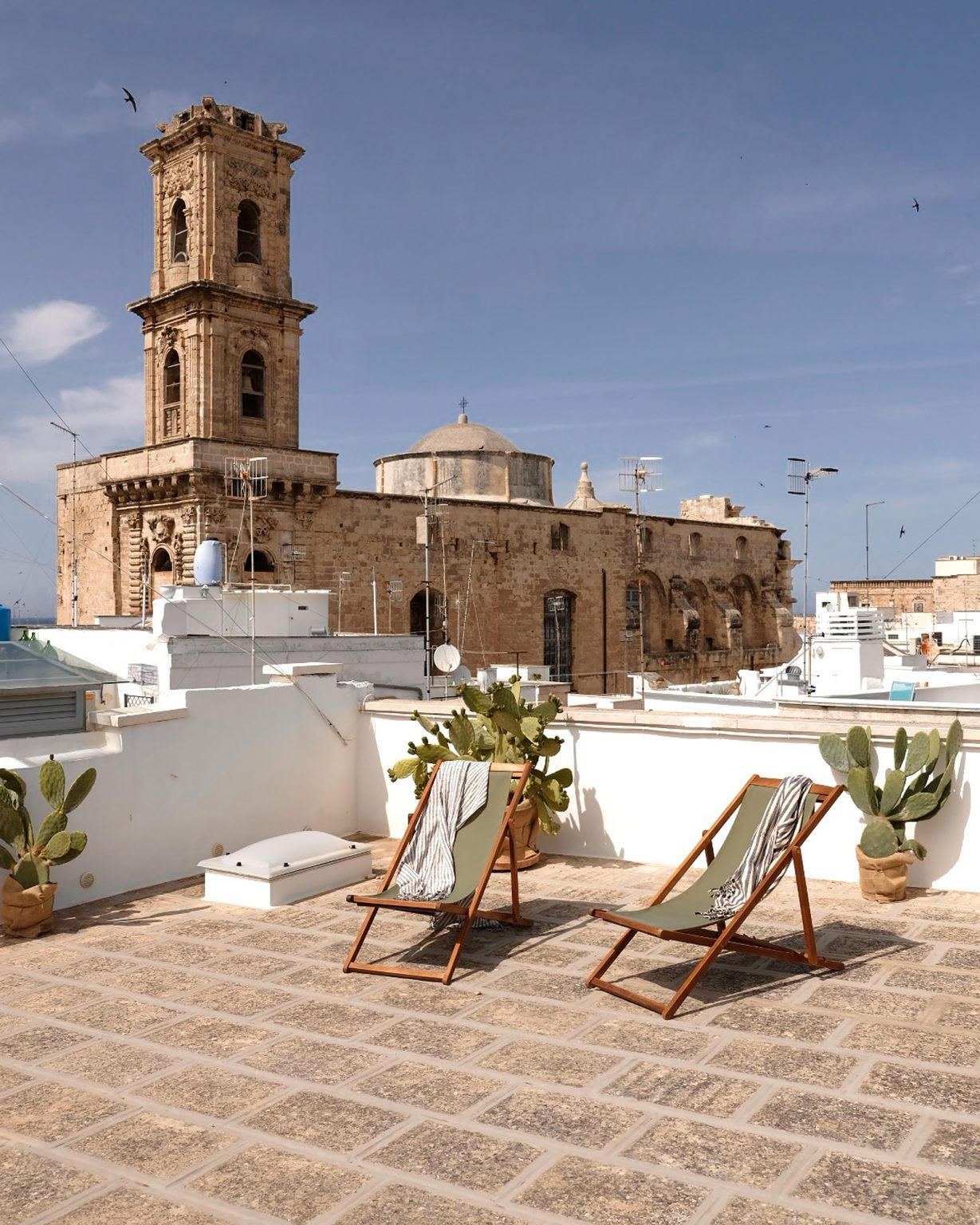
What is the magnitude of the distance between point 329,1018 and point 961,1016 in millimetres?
2674

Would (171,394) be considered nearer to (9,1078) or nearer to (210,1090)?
(9,1078)

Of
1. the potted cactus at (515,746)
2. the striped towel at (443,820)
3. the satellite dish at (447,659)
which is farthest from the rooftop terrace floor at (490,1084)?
the satellite dish at (447,659)

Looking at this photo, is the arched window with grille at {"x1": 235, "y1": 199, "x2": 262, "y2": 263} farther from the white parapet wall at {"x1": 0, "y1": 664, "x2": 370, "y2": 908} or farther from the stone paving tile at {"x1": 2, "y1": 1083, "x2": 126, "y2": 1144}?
the stone paving tile at {"x1": 2, "y1": 1083, "x2": 126, "y2": 1144}

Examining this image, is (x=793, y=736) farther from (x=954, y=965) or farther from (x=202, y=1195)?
(x=202, y=1195)

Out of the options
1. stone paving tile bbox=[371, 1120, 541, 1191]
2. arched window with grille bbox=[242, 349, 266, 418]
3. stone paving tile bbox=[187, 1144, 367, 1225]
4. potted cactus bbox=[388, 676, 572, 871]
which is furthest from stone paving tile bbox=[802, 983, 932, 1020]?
arched window with grille bbox=[242, 349, 266, 418]

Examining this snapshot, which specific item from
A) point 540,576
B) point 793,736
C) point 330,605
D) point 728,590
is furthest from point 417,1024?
point 728,590

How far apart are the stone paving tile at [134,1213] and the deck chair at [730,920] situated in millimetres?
2153

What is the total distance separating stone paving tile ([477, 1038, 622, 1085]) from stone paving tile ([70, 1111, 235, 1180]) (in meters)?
1.09

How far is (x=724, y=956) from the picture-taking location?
5.45 meters

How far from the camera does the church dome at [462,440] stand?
120ft

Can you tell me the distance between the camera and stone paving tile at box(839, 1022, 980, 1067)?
4.16 meters

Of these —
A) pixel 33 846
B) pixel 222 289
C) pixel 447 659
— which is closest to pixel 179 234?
pixel 222 289

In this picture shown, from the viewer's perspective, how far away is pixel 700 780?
7.42 metres

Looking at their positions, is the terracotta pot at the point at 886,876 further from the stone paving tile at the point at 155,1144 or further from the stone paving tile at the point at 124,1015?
the stone paving tile at the point at 155,1144
